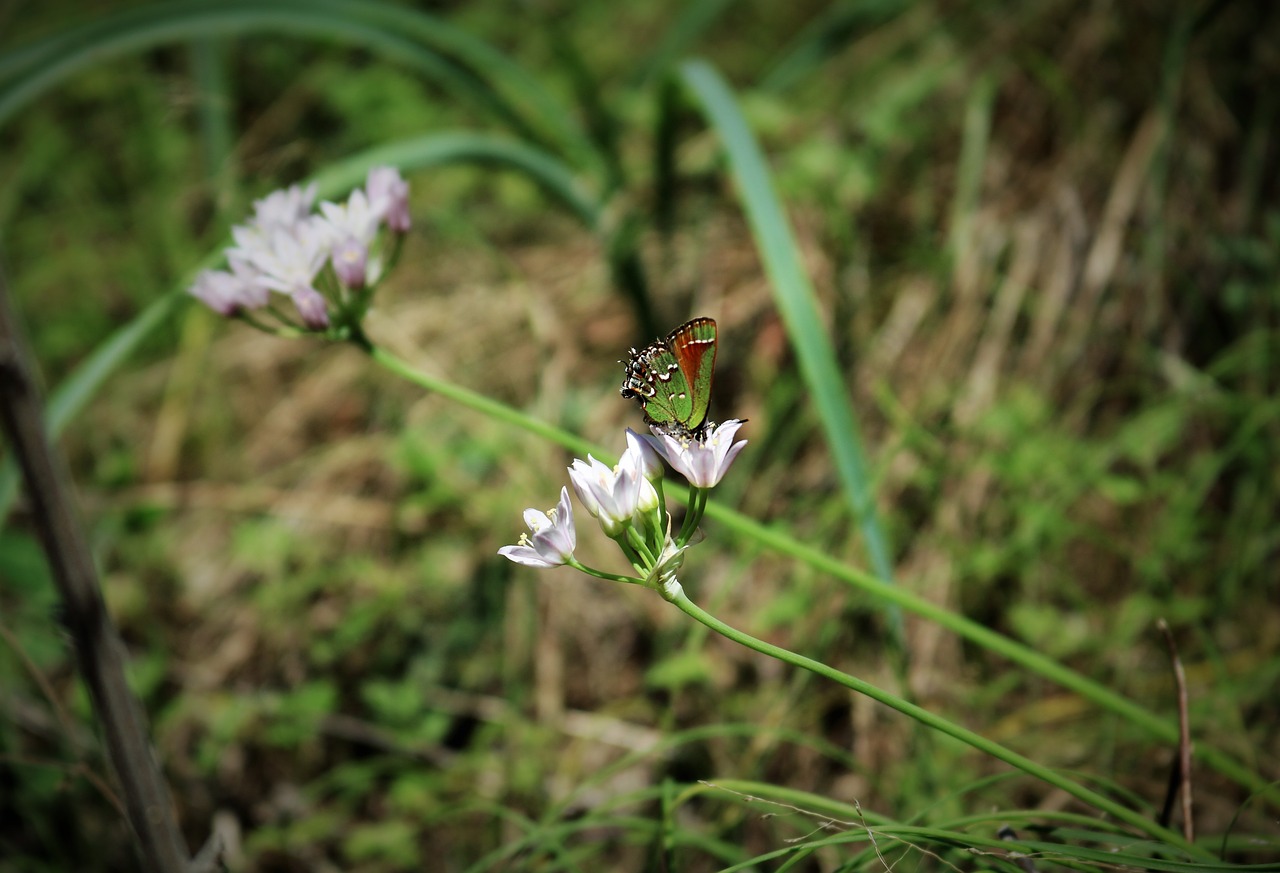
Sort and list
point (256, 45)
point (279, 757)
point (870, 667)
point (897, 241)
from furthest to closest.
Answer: point (256, 45), point (897, 241), point (279, 757), point (870, 667)

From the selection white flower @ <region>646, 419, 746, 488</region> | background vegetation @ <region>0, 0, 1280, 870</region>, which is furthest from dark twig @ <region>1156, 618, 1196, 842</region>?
white flower @ <region>646, 419, 746, 488</region>

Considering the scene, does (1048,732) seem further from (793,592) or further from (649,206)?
(649,206)

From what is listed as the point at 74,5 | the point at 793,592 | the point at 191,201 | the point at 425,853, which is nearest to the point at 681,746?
the point at 793,592

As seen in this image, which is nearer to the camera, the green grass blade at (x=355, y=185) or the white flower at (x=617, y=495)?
the white flower at (x=617, y=495)

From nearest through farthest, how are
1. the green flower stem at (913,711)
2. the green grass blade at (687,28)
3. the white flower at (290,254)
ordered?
the green flower stem at (913,711)
the white flower at (290,254)
the green grass blade at (687,28)

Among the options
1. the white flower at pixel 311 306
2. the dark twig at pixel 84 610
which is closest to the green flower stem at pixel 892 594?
the white flower at pixel 311 306

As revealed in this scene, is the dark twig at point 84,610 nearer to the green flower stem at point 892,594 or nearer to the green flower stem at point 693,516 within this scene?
the green flower stem at point 892,594

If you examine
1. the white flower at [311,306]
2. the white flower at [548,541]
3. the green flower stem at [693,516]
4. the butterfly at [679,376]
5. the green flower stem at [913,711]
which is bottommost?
the green flower stem at [913,711]

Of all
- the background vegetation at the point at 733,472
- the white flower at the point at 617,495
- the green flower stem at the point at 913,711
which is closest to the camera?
the green flower stem at the point at 913,711
